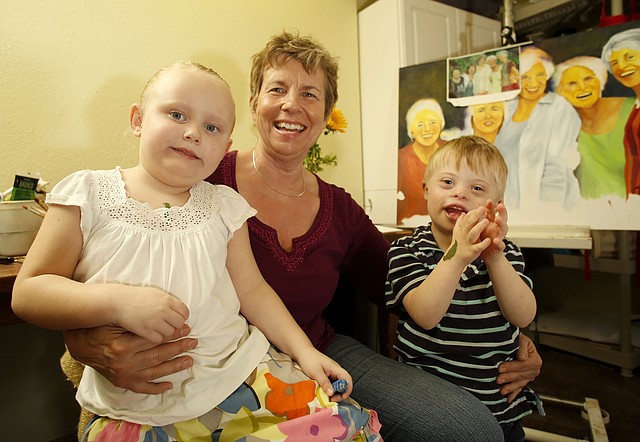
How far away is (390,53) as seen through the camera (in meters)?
2.37

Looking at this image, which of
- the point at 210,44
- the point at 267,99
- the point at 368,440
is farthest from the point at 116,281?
the point at 210,44

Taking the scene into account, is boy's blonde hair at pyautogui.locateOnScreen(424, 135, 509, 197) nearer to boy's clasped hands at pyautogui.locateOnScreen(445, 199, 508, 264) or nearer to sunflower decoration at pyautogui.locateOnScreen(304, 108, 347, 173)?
boy's clasped hands at pyautogui.locateOnScreen(445, 199, 508, 264)

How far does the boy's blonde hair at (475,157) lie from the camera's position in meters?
1.00

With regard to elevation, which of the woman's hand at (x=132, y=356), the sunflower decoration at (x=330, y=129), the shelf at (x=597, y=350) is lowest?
the shelf at (x=597, y=350)

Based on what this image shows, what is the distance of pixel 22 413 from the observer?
5.28 ft

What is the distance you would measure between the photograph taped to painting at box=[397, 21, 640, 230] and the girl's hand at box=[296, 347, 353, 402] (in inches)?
52.9

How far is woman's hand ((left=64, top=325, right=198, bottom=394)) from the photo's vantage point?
662mm

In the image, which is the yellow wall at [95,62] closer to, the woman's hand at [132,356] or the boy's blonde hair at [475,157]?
the woman's hand at [132,356]

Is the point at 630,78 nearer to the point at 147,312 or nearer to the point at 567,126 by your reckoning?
the point at 567,126

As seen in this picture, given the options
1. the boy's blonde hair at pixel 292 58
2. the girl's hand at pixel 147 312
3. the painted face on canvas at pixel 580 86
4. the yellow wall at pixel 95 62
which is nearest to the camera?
the girl's hand at pixel 147 312

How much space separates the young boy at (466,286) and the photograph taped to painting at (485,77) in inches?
37.9

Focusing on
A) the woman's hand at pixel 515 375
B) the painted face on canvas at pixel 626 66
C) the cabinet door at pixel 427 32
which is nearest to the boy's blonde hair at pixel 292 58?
the woman's hand at pixel 515 375

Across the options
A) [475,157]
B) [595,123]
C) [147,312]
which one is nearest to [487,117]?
[595,123]

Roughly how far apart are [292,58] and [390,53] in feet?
4.60
